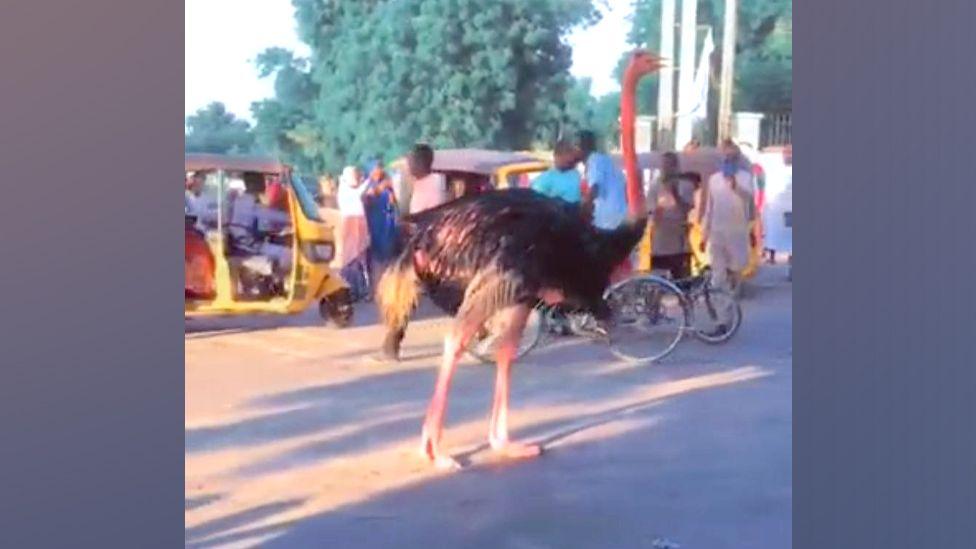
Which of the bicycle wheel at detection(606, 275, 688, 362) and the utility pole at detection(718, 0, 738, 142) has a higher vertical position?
the utility pole at detection(718, 0, 738, 142)

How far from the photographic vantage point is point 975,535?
3867mm

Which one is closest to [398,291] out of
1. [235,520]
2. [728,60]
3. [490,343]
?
[490,343]

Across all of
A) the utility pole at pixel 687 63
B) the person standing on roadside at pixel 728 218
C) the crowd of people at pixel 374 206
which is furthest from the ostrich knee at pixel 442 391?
the utility pole at pixel 687 63

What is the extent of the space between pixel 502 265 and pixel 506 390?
0.34m

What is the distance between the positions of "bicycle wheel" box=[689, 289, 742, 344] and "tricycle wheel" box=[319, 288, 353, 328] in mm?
943

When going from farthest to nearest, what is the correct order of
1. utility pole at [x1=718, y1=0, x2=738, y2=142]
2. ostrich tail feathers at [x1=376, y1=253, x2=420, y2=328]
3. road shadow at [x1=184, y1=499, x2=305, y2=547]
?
utility pole at [x1=718, y1=0, x2=738, y2=142], ostrich tail feathers at [x1=376, y1=253, x2=420, y2=328], road shadow at [x1=184, y1=499, x2=305, y2=547]

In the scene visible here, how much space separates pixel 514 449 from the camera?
13.5ft

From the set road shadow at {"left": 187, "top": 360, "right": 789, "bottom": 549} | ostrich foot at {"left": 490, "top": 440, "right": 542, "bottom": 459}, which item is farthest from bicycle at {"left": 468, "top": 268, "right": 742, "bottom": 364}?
ostrich foot at {"left": 490, "top": 440, "right": 542, "bottom": 459}

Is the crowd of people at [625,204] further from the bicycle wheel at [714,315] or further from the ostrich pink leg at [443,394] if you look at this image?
the ostrich pink leg at [443,394]

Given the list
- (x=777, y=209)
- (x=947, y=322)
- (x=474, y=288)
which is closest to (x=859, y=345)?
(x=947, y=322)

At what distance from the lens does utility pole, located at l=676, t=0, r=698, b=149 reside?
4.17 metres

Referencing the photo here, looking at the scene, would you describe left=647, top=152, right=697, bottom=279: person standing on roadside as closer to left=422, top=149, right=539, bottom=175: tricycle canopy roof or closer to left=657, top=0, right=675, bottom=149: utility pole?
left=657, top=0, right=675, bottom=149: utility pole

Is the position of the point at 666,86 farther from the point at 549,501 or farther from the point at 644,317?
the point at 549,501

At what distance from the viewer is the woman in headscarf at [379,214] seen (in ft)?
13.2
